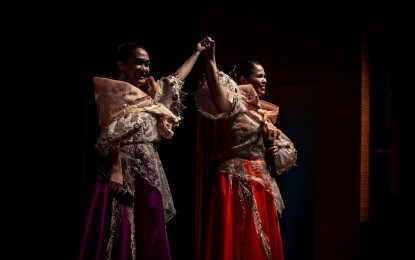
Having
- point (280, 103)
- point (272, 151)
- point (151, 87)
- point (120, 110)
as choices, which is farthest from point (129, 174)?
point (280, 103)

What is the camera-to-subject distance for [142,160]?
2.20 meters

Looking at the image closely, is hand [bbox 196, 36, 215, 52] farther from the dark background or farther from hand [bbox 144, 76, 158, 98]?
the dark background

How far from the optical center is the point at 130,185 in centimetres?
217

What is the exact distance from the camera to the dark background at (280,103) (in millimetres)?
2559

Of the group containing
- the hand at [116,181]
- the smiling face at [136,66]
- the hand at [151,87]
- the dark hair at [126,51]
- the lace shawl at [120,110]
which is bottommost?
the hand at [116,181]

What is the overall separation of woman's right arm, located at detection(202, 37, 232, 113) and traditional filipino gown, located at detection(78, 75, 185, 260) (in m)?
0.31

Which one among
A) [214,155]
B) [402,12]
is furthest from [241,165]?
[402,12]

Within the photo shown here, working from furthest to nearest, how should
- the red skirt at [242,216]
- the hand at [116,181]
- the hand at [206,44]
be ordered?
the red skirt at [242,216]
the hand at [206,44]
the hand at [116,181]

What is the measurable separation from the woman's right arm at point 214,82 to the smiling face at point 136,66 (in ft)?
1.02

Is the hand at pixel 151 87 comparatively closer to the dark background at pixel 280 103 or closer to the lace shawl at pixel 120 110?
the lace shawl at pixel 120 110

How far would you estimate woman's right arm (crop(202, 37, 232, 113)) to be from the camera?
2438mm

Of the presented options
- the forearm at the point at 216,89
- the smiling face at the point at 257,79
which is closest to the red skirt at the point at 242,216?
the forearm at the point at 216,89

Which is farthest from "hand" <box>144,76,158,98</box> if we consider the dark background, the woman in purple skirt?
the dark background

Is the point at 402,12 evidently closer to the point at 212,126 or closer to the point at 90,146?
the point at 212,126
